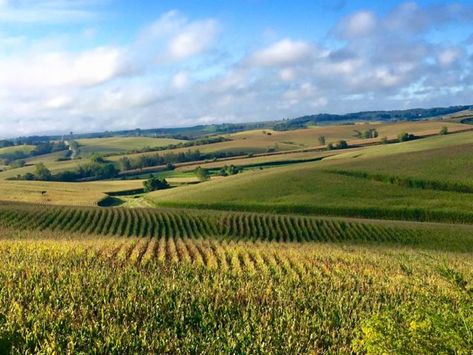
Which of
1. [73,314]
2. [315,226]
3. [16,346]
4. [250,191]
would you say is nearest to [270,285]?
[73,314]

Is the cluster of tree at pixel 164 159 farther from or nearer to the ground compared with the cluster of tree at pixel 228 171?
farther from the ground

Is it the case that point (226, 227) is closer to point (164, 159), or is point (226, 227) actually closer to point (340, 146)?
point (340, 146)

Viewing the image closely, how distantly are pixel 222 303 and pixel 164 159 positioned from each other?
521ft

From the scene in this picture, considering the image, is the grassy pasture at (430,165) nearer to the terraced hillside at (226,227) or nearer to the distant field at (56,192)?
the terraced hillside at (226,227)

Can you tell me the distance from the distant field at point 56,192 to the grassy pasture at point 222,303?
202 feet

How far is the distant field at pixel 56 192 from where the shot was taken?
308ft

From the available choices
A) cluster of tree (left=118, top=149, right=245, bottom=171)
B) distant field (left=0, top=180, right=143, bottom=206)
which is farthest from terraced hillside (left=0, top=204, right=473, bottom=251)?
cluster of tree (left=118, top=149, right=245, bottom=171)

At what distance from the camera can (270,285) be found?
25.2 m

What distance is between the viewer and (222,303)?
890 inches

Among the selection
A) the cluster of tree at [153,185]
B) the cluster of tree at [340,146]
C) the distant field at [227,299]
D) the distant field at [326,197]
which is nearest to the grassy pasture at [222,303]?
the distant field at [227,299]

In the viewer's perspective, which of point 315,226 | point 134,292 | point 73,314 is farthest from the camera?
point 315,226

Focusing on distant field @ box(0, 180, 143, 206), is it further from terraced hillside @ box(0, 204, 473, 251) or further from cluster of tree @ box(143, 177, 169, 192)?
terraced hillside @ box(0, 204, 473, 251)

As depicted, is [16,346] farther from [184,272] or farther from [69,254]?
[69,254]

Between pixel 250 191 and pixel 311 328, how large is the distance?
61980 millimetres
